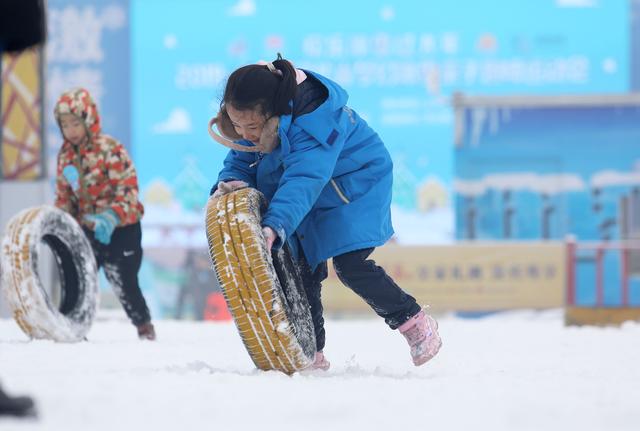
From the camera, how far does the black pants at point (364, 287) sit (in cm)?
350

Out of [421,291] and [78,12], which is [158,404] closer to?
[421,291]

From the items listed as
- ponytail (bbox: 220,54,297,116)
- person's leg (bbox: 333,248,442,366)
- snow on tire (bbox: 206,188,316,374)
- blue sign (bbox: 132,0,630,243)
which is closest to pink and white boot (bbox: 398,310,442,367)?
person's leg (bbox: 333,248,442,366)

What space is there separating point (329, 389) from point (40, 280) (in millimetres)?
2175

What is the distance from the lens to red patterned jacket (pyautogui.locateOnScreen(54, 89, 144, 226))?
495 cm

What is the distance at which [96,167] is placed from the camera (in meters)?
4.94

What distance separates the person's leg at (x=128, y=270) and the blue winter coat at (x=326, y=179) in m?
1.56

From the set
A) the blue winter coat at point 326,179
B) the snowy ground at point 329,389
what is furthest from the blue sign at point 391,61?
the blue winter coat at point 326,179

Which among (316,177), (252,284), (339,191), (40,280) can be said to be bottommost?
(40,280)

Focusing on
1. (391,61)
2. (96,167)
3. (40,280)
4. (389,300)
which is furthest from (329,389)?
(391,61)

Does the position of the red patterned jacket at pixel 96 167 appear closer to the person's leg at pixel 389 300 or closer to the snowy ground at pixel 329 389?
the snowy ground at pixel 329 389

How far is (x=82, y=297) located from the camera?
5020mm

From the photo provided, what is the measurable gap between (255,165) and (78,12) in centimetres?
1022

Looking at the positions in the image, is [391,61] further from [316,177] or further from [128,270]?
[316,177]

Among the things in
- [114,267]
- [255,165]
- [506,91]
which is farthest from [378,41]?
[255,165]
